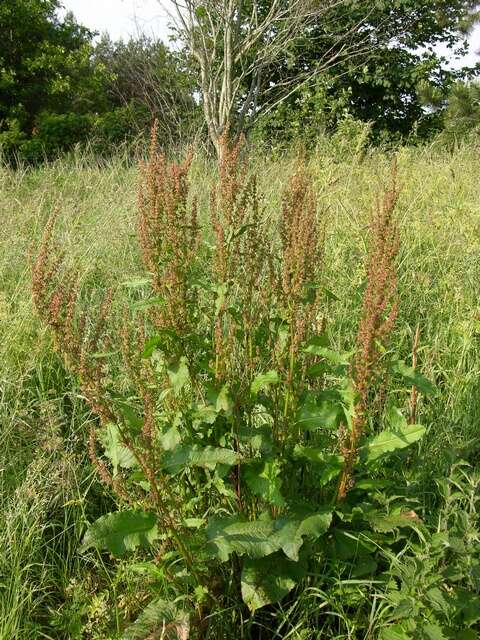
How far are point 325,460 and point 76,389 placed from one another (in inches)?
51.1

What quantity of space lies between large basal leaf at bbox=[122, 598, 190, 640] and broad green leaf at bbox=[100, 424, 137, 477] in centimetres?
39

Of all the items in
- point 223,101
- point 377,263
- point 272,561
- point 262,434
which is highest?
point 223,101

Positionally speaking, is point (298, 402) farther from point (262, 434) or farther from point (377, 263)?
point (377, 263)

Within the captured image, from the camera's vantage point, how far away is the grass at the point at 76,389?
1.81 meters

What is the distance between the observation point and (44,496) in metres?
2.03

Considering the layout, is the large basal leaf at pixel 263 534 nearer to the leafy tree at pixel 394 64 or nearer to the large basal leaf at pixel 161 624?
the large basal leaf at pixel 161 624

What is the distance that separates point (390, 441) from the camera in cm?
172

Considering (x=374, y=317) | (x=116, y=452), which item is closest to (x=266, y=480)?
(x=116, y=452)

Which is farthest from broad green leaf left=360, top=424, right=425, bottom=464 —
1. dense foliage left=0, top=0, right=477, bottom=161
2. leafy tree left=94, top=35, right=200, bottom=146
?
dense foliage left=0, top=0, right=477, bottom=161

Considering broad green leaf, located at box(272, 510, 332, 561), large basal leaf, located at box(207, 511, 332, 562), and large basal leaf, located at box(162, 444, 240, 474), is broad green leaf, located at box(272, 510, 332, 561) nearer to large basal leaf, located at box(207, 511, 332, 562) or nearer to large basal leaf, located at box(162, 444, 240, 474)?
large basal leaf, located at box(207, 511, 332, 562)

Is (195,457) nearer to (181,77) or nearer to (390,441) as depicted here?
(390,441)

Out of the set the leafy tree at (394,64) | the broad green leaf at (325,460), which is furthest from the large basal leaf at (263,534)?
the leafy tree at (394,64)

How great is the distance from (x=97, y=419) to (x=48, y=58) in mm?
13636

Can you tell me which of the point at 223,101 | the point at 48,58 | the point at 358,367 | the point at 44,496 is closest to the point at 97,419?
the point at 44,496
